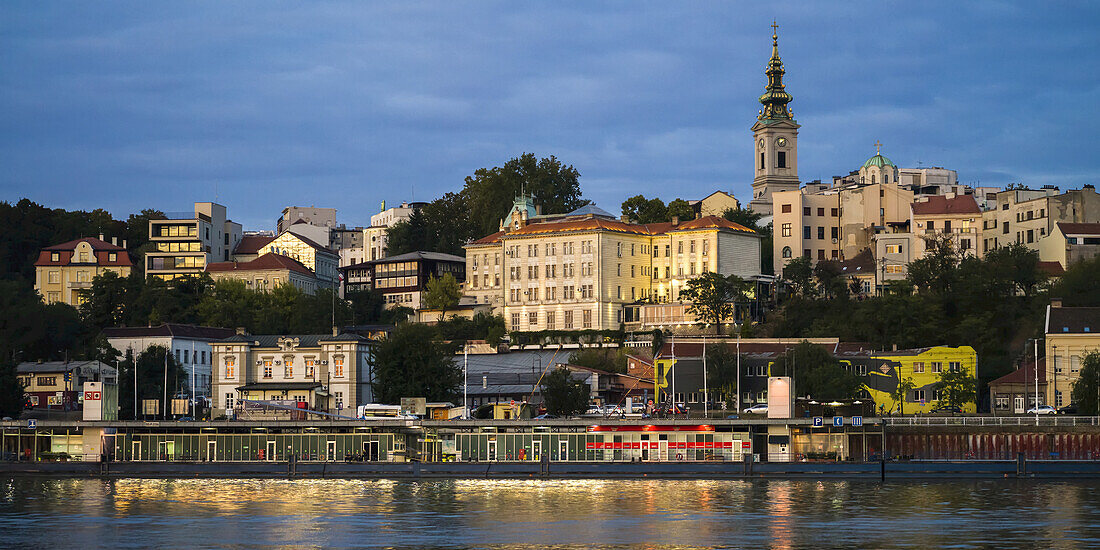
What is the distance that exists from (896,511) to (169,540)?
31984 mm

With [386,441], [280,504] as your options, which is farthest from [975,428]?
[280,504]

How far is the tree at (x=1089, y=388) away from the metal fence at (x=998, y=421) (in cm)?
696

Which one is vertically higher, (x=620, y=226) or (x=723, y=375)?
(x=620, y=226)

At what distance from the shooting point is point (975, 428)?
95312mm

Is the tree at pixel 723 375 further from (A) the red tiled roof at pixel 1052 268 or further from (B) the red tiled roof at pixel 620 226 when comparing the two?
(B) the red tiled roof at pixel 620 226

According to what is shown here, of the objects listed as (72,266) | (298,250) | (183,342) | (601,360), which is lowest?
(601,360)

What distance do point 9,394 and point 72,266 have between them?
6436cm

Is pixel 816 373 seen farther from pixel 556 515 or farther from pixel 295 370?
pixel 556 515

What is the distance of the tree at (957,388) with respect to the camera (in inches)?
4636

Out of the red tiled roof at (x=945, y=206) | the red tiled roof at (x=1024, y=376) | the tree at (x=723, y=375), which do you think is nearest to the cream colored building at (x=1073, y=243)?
the red tiled roof at (x=945, y=206)

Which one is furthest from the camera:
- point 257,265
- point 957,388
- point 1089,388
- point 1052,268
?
point 257,265

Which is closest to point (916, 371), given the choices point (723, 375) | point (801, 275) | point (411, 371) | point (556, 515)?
point (723, 375)

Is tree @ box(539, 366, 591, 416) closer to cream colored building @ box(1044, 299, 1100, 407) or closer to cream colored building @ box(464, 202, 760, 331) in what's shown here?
cream colored building @ box(1044, 299, 1100, 407)

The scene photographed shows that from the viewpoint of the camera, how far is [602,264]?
16000 centimetres
